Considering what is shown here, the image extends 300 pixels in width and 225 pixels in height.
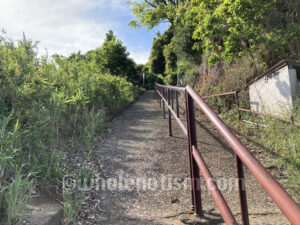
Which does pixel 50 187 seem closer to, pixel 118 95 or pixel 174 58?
pixel 118 95

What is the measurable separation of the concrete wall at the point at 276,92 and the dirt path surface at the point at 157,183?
1418 millimetres

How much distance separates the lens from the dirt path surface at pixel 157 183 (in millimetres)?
2107

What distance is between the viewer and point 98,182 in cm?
275

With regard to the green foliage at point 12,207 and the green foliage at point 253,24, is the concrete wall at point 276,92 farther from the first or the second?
the green foliage at point 12,207

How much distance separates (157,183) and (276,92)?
3501 mm

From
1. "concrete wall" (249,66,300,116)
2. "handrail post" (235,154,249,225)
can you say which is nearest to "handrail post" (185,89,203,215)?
"handrail post" (235,154,249,225)

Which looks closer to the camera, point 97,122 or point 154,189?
point 154,189

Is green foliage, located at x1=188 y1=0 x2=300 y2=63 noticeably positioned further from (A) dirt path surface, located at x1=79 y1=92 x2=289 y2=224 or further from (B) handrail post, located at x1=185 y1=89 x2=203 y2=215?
(B) handrail post, located at x1=185 y1=89 x2=203 y2=215

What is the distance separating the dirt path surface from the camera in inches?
83.0

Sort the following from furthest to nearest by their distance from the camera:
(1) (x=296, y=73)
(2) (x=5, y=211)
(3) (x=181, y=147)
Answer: (1) (x=296, y=73) < (3) (x=181, y=147) < (2) (x=5, y=211)

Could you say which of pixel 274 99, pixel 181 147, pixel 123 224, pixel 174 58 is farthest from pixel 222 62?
pixel 174 58

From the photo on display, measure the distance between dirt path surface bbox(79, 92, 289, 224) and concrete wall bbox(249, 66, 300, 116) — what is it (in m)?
1.42

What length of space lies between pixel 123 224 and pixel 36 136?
1.42m

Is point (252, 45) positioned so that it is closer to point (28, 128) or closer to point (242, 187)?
point (28, 128)
